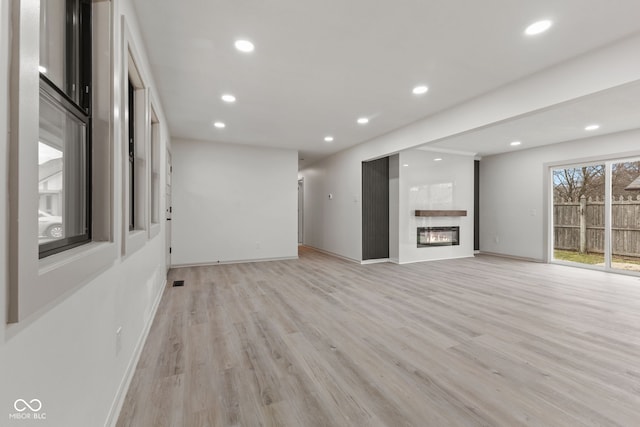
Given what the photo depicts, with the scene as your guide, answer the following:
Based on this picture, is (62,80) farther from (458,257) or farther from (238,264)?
(458,257)

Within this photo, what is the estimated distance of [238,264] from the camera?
231 inches

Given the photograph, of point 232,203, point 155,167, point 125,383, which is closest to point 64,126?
point 125,383

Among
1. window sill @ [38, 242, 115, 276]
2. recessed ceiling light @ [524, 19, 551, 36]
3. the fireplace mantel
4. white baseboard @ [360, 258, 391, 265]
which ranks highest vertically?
recessed ceiling light @ [524, 19, 551, 36]

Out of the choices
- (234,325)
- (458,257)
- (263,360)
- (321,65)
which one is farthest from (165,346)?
(458,257)

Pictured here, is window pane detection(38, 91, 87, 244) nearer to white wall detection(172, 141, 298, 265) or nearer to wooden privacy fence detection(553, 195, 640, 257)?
white wall detection(172, 141, 298, 265)

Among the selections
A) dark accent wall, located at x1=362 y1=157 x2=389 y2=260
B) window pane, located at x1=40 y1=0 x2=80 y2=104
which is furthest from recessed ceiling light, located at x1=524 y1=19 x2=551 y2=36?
dark accent wall, located at x1=362 y1=157 x2=389 y2=260

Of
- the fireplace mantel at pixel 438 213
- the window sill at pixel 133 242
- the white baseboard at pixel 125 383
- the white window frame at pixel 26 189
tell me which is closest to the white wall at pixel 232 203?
the fireplace mantel at pixel 438 213

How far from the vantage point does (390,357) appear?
216cm

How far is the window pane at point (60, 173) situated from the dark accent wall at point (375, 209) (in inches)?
203

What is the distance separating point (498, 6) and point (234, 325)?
11.2 ft

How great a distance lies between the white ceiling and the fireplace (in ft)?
9.34

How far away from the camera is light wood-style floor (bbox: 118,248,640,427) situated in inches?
62.1

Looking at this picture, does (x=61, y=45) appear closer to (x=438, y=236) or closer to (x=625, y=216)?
(x=438, y=236)

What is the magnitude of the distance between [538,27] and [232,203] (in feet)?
17.6
